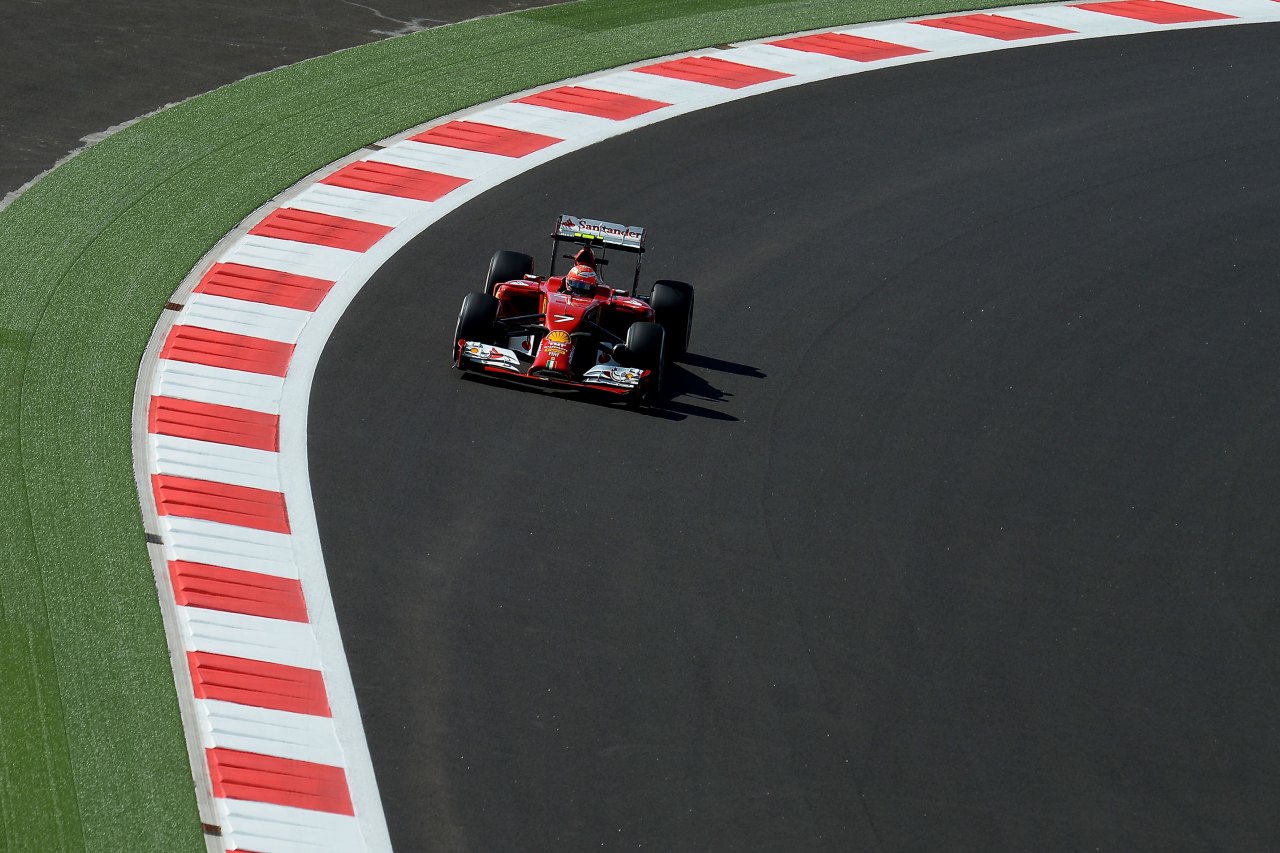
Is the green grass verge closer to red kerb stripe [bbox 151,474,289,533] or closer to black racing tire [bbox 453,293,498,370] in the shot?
red kerb stripe [bbox 151,474,289,533]

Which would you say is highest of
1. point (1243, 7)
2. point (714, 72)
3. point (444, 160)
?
point (1243, 7)

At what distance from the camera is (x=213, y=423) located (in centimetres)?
1313

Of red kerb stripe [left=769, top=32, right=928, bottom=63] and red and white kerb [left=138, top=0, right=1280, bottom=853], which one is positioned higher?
red kerb stripe [left=769, top=32, right=928, bottom=63]

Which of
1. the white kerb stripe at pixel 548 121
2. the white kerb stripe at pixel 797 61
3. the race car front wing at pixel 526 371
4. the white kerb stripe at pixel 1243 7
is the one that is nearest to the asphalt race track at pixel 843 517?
the race car front wing at pixel 526 371

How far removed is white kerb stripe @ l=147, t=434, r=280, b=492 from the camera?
12523 millimetres

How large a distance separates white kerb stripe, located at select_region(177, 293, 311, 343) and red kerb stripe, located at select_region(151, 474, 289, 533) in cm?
228

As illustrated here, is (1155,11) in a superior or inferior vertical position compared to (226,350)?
superior

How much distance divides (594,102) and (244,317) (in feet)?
20.7

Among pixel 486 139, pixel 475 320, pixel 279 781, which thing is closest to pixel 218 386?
pixel 475 320

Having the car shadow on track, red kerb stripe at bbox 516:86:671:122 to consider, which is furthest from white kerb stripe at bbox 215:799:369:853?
red kerb stripe at bbox 516:86:671:122

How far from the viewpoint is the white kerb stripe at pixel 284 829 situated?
9.44m

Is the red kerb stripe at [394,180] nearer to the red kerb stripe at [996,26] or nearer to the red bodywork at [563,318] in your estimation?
the red bodywork at [563,318]

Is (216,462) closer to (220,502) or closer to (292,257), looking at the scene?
(220,502)

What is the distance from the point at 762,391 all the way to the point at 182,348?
16.4ft
